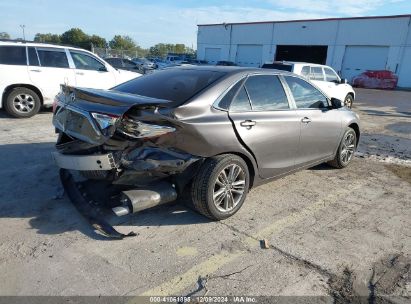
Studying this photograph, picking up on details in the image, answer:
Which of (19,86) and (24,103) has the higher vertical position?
(19,86)

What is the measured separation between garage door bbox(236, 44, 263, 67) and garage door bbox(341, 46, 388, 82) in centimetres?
989

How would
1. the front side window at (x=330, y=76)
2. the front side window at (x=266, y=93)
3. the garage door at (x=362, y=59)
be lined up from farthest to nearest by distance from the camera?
the garage door at (x=362, y=59) → the front side window at (x=330, y=76) → the front side window at (x=266, y=93)

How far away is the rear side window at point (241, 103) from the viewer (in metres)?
4.11

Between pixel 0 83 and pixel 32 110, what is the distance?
0.93 metres

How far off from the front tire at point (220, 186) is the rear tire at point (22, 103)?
22.7 ft

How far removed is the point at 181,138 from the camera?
360cm

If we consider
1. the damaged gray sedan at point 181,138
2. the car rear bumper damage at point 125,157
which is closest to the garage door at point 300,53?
the damaged gray sedan at point 181,138

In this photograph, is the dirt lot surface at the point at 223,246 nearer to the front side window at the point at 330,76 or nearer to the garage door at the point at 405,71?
the front side window at the point at 330,76

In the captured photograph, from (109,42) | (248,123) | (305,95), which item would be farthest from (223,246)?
(109,42)

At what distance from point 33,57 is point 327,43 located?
3360 centimetres

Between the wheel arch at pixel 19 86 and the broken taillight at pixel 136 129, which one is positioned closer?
the broken taillight at pixel 136 129

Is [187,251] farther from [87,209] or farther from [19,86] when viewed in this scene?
[19,86]

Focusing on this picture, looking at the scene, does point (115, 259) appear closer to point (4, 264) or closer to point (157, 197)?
point (157, 197)

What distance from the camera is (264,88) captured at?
14.9 ft
